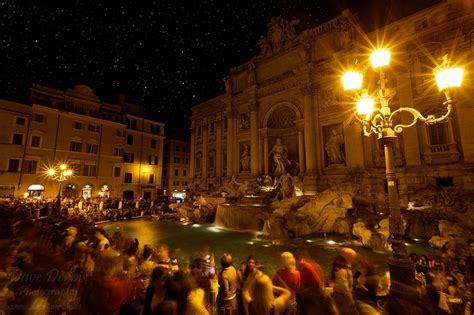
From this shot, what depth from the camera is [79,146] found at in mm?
26156

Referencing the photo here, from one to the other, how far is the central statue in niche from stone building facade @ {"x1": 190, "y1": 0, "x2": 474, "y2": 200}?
0.31 ft

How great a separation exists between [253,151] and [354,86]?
53.6ft

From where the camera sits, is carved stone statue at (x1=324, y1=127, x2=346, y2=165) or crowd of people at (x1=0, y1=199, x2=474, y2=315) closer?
crowd of people at (x1=0, y1=199, x2=474, y2=315)

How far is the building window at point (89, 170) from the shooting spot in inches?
1035

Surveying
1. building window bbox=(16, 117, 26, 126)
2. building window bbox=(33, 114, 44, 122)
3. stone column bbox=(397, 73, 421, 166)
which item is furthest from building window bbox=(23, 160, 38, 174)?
stone column bbox=(397, 73, 421, 166)

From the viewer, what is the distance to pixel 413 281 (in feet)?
12.5

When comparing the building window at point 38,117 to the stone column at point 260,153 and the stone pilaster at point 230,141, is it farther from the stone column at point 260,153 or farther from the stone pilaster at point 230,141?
the stone column at point 260,153

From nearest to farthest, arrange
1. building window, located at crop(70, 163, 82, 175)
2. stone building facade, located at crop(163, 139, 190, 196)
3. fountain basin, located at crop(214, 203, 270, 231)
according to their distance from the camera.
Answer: fountain basin, located at crop(214, 203, 270, 231) → building window, located at crop(70, 163, 82, 175) → stone building facade, located at crop(163, 139, 190, 196)

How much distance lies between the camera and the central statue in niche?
64.0 feet

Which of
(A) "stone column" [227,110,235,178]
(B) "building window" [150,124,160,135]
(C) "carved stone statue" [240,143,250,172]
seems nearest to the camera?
(C) "carved stone statue" [240,143,250,172]

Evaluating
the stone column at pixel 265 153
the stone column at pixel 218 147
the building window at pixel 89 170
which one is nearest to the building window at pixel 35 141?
the building window at pixel 89 170

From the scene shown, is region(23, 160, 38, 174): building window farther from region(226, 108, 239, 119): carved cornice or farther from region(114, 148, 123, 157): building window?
region(226, 108, 239, 119): carved cornice

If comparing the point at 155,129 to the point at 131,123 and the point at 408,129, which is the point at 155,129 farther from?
the point at 408,129

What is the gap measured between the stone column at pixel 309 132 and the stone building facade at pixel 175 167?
83.2 feet
